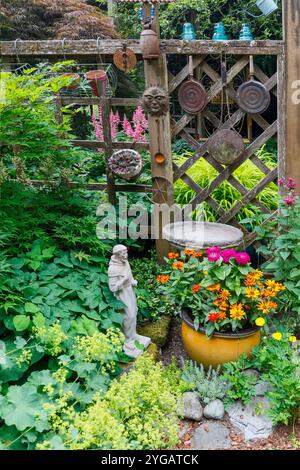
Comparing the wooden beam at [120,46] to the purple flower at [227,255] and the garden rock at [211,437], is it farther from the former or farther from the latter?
the garden rock at [211,437]

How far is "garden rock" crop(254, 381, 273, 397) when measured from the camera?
281cm

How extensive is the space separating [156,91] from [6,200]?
154 cm

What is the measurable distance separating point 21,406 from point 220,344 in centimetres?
133

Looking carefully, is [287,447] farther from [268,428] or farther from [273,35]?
[273,35]

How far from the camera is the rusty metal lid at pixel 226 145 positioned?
3.71 meters

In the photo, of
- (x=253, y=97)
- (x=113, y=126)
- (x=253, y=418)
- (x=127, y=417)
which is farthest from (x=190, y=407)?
(x=113, y=126)

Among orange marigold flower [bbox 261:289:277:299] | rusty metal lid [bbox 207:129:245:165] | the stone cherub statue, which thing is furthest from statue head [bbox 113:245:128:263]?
rusty metal lid [bbox 207:129:245:165]

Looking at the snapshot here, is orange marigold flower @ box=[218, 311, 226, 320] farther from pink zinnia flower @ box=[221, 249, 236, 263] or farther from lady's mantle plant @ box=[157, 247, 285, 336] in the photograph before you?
pink zinnia flower @ box=[221, 249, 236, 263]

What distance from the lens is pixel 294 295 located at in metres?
3.19

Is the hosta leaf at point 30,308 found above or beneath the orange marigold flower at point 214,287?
above

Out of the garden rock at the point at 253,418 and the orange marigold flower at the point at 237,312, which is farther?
the orange marigold flower at the point at 237,312

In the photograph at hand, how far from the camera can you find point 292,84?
354cm

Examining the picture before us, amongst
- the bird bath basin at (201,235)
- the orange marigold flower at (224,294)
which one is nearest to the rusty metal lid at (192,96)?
the bird bath basin at (201,235)

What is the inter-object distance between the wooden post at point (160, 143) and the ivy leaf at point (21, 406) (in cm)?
218
